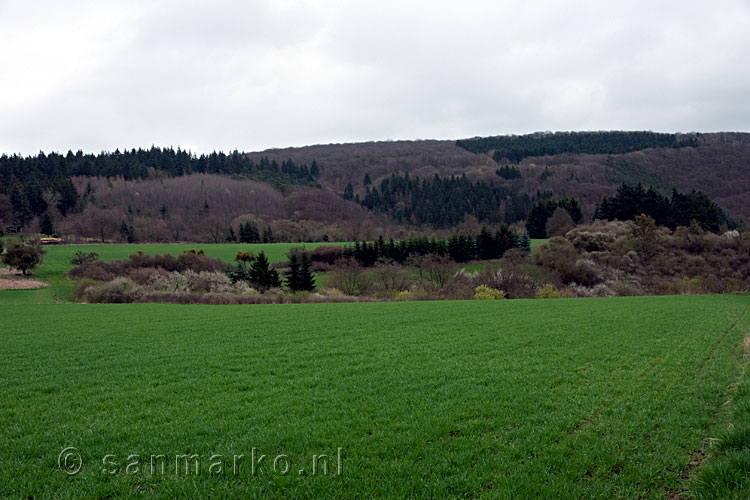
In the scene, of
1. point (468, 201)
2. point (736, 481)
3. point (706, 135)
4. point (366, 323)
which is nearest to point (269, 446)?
point (736, 481)

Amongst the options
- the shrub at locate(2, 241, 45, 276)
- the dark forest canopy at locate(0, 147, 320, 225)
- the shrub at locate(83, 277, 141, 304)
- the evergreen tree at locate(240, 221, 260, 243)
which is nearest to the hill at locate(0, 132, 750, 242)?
the dark forest canopy at locate(0, 147, 320, 225)

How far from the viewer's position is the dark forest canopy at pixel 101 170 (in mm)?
103938

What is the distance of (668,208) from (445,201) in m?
68.8

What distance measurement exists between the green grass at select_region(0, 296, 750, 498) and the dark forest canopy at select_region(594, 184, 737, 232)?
234 feet

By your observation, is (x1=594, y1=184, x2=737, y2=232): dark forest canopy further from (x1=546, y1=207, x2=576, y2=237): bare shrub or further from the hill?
the hill

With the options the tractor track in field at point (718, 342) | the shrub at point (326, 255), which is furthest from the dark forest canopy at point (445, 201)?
the tractor track in field at point (718, 342)

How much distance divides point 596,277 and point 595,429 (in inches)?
2148

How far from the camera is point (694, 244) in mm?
64812

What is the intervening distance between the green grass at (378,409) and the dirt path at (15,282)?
130 ft

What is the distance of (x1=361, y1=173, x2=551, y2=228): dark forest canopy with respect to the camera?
13238 centimetres

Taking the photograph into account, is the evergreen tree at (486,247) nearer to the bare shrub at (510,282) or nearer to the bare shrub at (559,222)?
the bare shrub at (559,222)

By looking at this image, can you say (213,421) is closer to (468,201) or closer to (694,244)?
(694,244)

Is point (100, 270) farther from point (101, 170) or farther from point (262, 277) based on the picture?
point (101, 170)

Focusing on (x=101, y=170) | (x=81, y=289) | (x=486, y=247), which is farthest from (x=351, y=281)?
(x=101, y=170)
